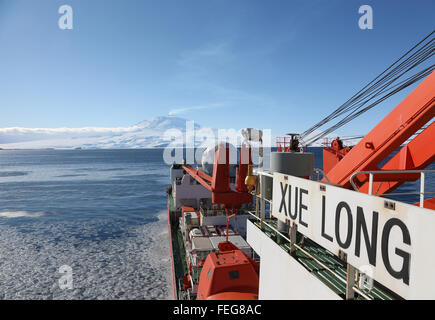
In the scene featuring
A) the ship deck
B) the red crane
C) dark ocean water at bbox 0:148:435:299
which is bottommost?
dark ocean water at bbox 0:148:435:299

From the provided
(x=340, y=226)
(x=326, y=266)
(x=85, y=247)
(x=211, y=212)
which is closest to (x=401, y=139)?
(x=326, y=266)

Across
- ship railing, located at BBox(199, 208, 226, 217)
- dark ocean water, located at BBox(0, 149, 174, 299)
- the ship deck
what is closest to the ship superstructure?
the ship deck

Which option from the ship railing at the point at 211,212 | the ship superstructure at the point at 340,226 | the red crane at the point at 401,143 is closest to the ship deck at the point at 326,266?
the ship superstructure at the point at 340,226

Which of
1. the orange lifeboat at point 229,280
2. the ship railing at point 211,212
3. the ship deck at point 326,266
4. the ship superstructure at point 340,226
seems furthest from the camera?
the ship railing at point 211,212

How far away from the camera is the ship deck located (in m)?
4.18

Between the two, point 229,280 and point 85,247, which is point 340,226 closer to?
point 229,280

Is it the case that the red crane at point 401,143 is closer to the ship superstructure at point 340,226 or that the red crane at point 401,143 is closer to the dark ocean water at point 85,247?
the ship superstructure at point 340,226

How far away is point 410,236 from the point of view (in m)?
2.93

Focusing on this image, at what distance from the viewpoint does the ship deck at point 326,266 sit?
4.18 m

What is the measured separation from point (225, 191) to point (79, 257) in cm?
2057

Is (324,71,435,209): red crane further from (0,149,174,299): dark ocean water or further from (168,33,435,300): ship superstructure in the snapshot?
(0,149,174,299): dark ocean water

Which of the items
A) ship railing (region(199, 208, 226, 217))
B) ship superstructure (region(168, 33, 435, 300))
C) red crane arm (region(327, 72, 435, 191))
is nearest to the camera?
ship superstructure (region(168, 33, 435, 300))
